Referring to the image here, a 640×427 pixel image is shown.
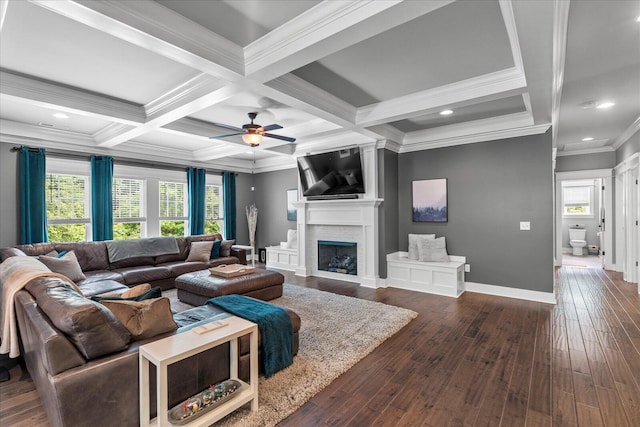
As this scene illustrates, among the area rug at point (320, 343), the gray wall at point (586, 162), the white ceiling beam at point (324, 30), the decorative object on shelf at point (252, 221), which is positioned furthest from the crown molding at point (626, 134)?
the decorative object on shelf at point (252, 221)

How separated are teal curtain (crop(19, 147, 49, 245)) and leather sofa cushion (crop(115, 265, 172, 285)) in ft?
4.53

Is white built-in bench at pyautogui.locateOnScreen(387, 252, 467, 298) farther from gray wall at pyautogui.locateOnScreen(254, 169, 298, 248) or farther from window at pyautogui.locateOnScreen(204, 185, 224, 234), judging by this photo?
window at pyautogui.locateOnScreen(204, 185, 224, 234)

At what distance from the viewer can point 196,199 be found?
6.91 metres

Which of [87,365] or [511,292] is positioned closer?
[87,365]

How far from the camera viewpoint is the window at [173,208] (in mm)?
6562

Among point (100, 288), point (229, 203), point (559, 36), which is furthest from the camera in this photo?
point (229, 203)

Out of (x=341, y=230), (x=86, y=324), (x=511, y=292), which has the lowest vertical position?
(x=511, y=292)

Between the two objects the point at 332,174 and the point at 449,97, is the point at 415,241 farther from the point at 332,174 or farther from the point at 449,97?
the point at 449,97

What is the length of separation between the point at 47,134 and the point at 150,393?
5042 mm

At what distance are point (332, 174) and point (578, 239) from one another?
8.04 m

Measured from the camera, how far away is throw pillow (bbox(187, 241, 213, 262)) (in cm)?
566

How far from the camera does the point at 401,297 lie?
4.68 metres

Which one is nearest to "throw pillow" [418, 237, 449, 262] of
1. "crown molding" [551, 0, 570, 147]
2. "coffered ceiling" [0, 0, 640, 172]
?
"coffered ceiling" [0, 0, 640, 172]

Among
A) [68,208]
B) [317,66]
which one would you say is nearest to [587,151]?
[317,66]
